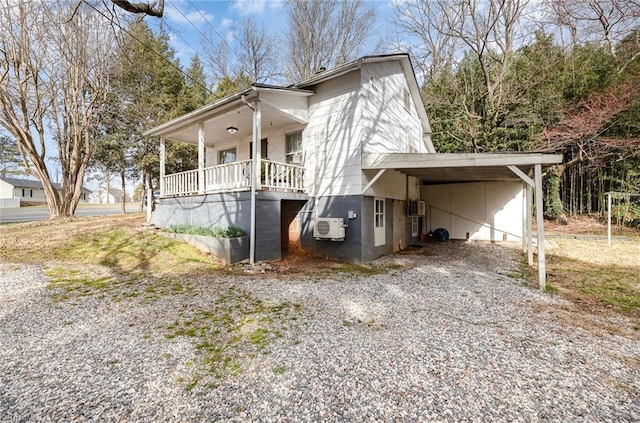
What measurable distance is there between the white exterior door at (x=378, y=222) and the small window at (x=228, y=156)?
6.13 metres

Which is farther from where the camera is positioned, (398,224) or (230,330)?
(398,224)

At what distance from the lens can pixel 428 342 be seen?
3.38 meters

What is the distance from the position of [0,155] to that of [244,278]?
33801 millimetres

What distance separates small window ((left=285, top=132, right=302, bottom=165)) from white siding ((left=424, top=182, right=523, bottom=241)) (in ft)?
25.6

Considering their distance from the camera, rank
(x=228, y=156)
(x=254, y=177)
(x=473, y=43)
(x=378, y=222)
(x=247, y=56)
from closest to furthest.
A: (x=254, y=177) → (x=378, y=222) → (x=228, y=156) → (x=473, y=43) → (x=247, y=56)

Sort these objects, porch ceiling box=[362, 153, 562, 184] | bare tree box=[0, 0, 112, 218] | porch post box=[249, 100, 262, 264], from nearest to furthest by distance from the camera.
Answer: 1. porch ceiling box=[362, 153, 562, 184]
2. porch post box=[249, 100, 262, 264]
3. bare tree box=[0, 0, 112, 218]

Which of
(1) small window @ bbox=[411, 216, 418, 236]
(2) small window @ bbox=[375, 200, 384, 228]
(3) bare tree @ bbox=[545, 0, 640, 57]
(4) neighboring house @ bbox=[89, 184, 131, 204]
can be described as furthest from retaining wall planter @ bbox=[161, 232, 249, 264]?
(4) neighboring house @ bbox=[89, 184, 131, 204]

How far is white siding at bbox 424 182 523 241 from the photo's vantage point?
12383mm

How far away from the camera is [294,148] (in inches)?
366

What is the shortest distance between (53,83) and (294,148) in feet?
36.4

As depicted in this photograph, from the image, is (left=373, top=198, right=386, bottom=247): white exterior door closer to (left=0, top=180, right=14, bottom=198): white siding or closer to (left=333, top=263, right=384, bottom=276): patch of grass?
(left=333, top=263, right=384, bottom=276): patch of grass

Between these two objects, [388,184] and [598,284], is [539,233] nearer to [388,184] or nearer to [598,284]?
[598,284]

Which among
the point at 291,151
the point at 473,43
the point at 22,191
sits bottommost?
the point at 291,151

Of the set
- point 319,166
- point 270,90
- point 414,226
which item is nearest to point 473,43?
point 414,226
